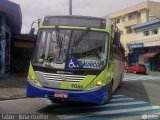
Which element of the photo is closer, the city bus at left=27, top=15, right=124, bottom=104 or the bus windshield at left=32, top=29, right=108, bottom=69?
the city bus at left=27, top=15, right=124, bottom=104

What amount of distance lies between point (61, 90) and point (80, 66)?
96 cm

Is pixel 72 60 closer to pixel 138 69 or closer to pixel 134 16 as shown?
pixel 138 69

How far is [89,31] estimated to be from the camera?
11570 mm

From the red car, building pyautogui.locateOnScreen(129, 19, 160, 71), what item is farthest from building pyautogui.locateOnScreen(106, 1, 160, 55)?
the red car

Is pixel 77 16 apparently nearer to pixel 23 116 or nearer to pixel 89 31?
pixel 89 31

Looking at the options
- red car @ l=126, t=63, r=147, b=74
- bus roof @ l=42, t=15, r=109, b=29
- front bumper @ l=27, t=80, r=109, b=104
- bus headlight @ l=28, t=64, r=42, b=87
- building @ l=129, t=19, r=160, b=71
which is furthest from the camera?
building @ l=129, t=19, r=160, b=71

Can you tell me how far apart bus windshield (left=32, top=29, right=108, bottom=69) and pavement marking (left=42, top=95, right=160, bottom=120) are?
1.52m

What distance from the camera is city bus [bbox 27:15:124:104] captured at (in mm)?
10898

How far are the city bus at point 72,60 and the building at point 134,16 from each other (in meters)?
44.7

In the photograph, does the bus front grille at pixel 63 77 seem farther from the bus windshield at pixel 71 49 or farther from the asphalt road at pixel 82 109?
the asphalt road at pixel 82 109

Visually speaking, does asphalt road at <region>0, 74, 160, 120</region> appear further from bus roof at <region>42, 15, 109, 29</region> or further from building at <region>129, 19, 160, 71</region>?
building at <region>129, 19, 160, 71</region>

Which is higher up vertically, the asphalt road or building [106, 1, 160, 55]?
building [106, 1, 160, 55]

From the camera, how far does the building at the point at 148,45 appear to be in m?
48.1

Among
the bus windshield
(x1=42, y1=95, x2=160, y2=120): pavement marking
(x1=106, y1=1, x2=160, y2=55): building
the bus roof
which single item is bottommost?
(x1=42, y1=95, x2=160, y2=120): pavement marking
